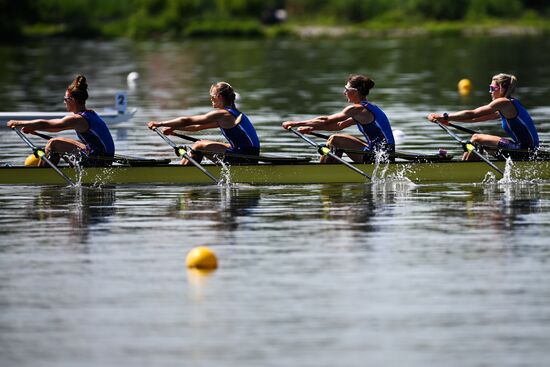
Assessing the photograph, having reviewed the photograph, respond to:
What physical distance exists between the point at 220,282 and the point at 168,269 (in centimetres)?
69

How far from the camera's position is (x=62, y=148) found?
1709 centimetres

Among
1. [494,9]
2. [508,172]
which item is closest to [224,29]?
[494,9]

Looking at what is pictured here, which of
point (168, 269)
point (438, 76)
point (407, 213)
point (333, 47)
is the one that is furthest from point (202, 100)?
point (333, 47)

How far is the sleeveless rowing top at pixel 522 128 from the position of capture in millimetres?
16953

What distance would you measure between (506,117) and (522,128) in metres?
0.23

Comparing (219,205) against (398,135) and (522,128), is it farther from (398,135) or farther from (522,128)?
(398,135)

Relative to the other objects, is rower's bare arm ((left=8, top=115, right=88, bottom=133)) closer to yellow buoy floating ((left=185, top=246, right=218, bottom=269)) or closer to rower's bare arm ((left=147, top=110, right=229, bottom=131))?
rower's bare arm ((left=147, top=110, right=229, bottom=131))

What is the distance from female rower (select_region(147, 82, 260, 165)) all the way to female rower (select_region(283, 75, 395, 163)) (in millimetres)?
504

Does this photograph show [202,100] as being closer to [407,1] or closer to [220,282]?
[220,282]

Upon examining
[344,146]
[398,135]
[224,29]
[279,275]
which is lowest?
[279,275]

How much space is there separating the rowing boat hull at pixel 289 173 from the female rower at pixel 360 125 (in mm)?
211

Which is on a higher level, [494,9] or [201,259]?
[494,9]

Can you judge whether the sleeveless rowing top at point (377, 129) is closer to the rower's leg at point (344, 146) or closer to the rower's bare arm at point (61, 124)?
the rower's leg at point (344, 146)

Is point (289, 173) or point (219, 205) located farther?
point (289, 173)
